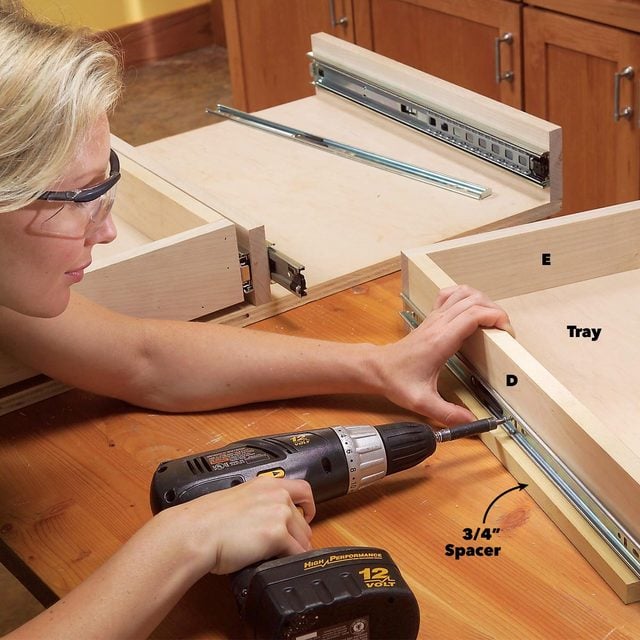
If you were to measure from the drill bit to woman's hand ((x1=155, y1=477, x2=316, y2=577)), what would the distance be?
0.73 feet

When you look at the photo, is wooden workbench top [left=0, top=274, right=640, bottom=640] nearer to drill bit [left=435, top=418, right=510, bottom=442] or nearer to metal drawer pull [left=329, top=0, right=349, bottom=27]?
drill bit [left=435, top=418, right=510, bottom=442]

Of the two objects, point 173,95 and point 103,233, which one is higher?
point 103,233

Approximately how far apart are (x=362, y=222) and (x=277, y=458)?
666 mm

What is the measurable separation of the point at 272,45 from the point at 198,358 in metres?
2.40

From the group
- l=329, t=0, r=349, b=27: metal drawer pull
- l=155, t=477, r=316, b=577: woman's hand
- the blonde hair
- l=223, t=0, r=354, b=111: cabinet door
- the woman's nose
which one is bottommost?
l=223, t=0, r=354, b=111: cabinet door

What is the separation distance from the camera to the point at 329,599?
85cm

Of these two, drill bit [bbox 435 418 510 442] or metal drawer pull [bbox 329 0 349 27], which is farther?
metal drawer pull [bbox 329 0 349 27]

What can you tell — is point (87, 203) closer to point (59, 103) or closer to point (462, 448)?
point (59, 103)

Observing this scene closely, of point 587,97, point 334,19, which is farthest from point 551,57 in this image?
point 334,19

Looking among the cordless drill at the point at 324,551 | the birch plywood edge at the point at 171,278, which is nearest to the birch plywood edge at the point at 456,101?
the birch plywood edge at the point at 171,278

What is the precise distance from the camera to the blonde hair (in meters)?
0.88

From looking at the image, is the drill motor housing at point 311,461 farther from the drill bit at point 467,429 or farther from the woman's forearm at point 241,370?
the woman's forearm at point 241,370

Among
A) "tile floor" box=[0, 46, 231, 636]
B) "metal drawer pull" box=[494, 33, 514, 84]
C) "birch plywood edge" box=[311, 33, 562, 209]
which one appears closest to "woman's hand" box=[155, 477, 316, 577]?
"birch plywood edge" box=[311, 33, 562, 209]

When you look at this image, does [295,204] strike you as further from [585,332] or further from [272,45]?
[272,45]
